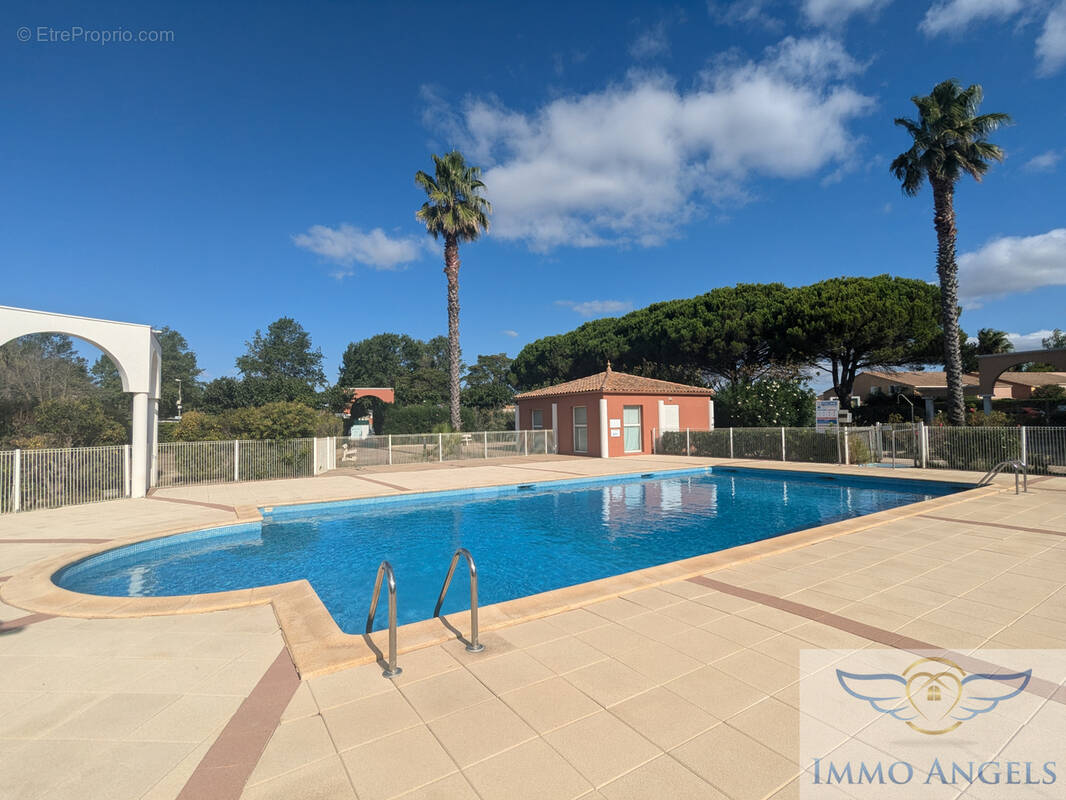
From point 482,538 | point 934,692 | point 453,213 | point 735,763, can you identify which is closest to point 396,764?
point 735,763

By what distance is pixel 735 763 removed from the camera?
227 centimetres

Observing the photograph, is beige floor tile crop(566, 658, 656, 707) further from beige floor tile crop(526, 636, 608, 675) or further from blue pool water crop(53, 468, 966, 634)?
blue pool water crop(53, 468, 966, 634)

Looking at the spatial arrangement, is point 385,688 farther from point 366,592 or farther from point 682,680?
point 366,592

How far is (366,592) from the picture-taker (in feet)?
20.3

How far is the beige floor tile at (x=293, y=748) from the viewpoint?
2.26 m

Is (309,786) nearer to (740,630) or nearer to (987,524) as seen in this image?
(740,630)

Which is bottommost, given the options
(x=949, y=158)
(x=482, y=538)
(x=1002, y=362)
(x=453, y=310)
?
(x=482, y=538)

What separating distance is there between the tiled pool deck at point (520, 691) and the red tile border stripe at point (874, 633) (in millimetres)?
26

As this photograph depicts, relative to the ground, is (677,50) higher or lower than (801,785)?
higher

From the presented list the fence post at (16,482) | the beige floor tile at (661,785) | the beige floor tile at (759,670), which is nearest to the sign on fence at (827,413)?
the beige floor tile at (759,670)

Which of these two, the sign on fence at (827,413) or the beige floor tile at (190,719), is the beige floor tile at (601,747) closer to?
the beige floor tile at (190,719)

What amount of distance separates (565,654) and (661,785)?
1343mm

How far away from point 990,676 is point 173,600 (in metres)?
6.38

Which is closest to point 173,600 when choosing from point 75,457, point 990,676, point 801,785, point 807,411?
point 801,785
